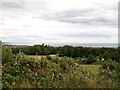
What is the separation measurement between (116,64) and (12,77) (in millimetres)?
2938

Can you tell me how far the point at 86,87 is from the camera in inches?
281

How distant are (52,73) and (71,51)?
2497 millimetres

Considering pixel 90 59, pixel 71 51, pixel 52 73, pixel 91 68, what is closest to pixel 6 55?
pixel 52 73

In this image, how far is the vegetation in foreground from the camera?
23.4 feet

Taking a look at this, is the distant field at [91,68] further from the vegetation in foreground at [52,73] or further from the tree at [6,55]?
the tree at [6,55]

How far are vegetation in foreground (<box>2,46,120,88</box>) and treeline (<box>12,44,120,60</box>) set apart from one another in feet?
3.15

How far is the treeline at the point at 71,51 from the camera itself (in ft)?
30.7

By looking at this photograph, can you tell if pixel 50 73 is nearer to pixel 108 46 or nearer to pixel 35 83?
pixel 35 83

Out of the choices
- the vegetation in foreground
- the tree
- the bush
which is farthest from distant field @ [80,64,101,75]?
the tree

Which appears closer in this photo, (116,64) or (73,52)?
(116,64)

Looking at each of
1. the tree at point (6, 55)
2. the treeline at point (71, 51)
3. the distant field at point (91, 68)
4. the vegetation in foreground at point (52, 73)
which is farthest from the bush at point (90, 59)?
the tree at point (6, 55)

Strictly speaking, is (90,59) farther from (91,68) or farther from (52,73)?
(52,73)

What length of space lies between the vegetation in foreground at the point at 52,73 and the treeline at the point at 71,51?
3.15 ft

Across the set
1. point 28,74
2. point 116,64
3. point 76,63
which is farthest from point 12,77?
point 116,64
